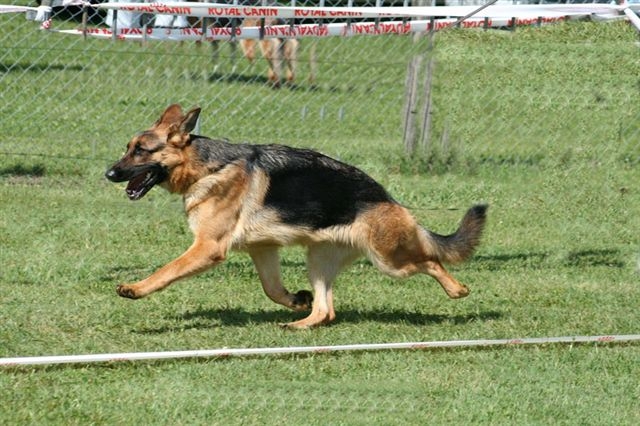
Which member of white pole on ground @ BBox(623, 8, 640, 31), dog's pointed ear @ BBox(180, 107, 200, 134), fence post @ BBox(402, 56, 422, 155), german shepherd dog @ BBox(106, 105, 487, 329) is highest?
white pole on ground @ BBox(623, 8, 640, 31)

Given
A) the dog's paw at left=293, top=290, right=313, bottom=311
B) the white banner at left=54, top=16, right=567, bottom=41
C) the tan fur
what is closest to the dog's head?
the dog's paw at left=293, top=290, right=313, bottom=311

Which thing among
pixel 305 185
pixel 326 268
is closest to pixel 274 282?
pixel 326 268

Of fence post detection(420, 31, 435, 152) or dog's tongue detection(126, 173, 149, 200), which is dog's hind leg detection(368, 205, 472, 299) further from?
fence post detection(420, 31, 435, 152)

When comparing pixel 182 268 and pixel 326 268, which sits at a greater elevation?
pixel 182 268

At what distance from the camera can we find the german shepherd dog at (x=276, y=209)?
714 cm

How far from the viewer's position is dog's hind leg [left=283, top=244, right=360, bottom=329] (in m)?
7.50

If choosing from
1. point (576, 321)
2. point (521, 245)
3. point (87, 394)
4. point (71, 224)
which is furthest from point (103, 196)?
point (87, 394)

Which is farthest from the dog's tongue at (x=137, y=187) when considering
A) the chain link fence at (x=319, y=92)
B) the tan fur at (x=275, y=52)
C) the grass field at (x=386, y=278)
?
the tan fur at (x=275, y=52)

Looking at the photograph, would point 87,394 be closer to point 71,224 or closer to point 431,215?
point 71,224

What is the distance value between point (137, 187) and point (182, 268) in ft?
1.91

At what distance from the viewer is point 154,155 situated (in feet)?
23.4

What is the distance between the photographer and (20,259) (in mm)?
8711

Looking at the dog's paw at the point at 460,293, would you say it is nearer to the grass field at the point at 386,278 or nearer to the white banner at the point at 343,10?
the grass field at the point at 386,278

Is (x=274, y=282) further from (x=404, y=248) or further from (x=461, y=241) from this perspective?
(x=461, y=241)
